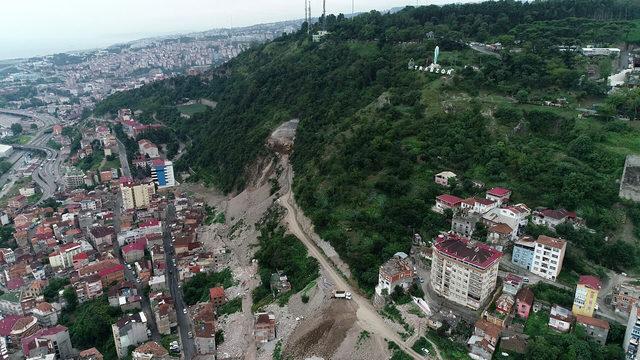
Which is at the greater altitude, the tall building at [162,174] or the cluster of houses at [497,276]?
the cluster of houses at [497,276]

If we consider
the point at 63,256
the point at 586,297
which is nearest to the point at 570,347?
the point at 586,297

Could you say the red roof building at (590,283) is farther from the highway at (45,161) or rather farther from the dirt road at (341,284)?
the highway at (45,161)

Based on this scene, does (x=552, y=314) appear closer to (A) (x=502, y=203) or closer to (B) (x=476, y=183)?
(A) (x=502, y=203)

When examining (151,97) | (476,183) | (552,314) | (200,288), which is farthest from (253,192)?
(151,97)

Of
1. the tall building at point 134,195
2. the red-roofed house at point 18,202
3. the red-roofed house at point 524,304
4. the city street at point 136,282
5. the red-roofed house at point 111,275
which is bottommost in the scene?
the red-roofed house at point 18,202

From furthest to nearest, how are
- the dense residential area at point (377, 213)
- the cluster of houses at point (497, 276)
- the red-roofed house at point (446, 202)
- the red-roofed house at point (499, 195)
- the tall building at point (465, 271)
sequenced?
the red-roofed house at point (446, 202)
the red-roofed house at point (499, 195)
the dense residential area at point (377, 213)
the tall building at point (465, 271)
the cluster of houses at point (497, 276)

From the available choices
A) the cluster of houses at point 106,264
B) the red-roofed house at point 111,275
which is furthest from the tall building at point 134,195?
the red-roofed house at point 111,275

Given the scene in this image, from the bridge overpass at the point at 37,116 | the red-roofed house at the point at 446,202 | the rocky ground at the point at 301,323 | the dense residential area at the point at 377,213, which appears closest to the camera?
the rocky ground at the point at 301,323

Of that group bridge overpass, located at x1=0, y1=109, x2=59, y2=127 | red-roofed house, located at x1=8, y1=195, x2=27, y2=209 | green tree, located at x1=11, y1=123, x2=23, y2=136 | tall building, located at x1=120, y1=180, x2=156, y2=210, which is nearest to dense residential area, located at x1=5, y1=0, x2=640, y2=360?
tall building, located at x1=120, y1=180, x2=156, y2=210
